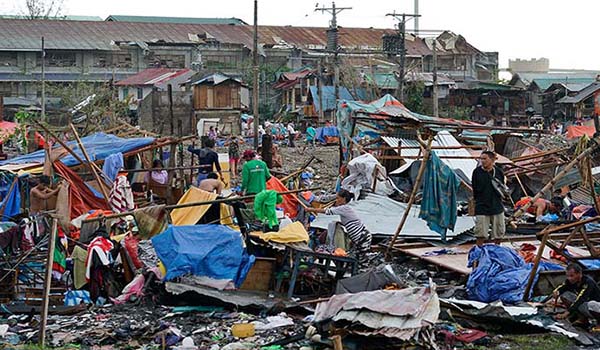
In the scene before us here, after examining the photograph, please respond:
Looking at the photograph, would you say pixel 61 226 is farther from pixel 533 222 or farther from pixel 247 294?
pixel 533 222

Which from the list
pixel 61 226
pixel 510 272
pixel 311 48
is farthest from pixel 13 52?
pixel 510 272

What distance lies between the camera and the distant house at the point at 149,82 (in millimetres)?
46750

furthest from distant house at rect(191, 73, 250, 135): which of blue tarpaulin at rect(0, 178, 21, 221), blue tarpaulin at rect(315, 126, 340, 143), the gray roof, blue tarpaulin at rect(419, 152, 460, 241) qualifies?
blue tarpaulin at rect(419, 152, 460, 241)

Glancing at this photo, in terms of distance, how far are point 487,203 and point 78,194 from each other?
6.67 meters

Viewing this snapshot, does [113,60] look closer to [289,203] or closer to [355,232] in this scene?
[289,203]

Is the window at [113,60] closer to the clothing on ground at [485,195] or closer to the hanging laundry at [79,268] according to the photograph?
the hanging laundry at [79,268]

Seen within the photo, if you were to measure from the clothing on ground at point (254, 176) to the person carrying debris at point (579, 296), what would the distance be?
5.55 meters

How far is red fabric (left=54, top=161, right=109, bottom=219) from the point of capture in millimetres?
13664

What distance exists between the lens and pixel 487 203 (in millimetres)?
10125

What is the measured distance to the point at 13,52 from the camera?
51125mm

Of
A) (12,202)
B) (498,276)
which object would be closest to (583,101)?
(12,202)

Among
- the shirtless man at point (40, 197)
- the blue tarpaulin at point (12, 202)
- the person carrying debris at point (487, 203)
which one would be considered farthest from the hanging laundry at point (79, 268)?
the person carrying debris at point (487, 203)

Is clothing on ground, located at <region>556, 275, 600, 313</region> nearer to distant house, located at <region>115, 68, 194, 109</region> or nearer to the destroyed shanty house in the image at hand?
the destroyed shanty house

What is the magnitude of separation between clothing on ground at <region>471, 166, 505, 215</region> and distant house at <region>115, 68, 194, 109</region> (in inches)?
1460
